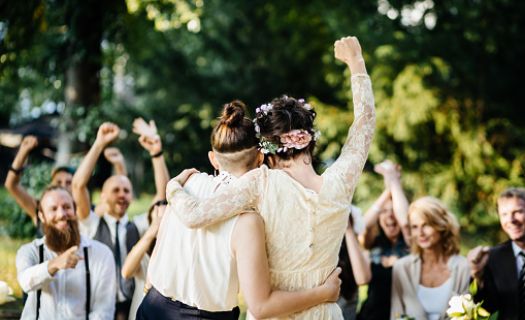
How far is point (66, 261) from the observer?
3.25 metres

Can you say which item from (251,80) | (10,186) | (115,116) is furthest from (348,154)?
(251,80)

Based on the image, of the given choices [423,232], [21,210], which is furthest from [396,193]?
[21,210]

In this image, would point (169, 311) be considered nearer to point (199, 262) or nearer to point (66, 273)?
point (199, 262)

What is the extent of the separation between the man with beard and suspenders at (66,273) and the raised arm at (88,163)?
2.10 ft

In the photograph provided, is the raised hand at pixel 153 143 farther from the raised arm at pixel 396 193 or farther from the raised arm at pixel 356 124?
the raised arm at pixel 356 124

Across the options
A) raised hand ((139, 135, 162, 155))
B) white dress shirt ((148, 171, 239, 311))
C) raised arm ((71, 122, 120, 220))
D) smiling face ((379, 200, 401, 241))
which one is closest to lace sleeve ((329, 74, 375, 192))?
white dress shirt ((148, 171, 239, 311))

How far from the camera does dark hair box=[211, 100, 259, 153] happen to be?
2617 millimetres

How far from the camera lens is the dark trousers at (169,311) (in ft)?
8.52

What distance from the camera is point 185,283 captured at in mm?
2588

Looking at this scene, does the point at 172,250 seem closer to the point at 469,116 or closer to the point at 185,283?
the point at 185,283

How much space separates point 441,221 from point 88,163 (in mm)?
2540

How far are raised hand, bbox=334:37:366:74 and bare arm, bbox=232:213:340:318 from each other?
2.99ft

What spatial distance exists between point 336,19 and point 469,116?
12.0ft

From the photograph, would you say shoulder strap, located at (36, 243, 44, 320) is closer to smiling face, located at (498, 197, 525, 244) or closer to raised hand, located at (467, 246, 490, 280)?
raised hand, located at (467, 246, 490, 280)
